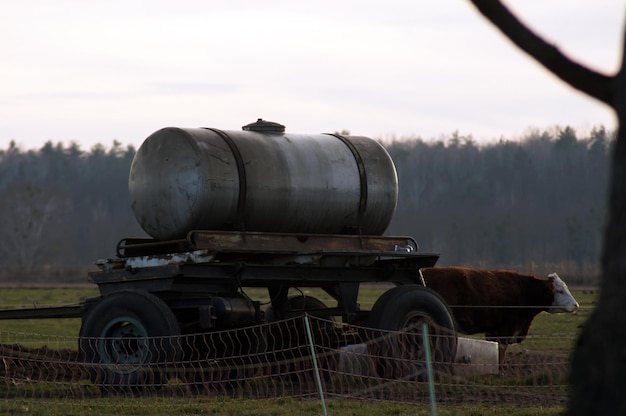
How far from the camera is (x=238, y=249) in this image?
1469 centimetres

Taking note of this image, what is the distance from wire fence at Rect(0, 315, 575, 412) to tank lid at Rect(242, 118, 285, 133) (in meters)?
2.54

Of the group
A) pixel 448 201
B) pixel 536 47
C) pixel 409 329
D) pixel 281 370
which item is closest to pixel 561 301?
pixel 409 329

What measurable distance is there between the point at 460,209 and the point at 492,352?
123 m

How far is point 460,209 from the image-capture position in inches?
5443

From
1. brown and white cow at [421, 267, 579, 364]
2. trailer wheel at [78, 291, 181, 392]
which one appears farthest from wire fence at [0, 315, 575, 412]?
brown and white cow at [421, 267, 579, 364]

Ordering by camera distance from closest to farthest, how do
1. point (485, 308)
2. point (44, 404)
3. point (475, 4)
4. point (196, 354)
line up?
1. point (475, 4)
2. point (44, 404)
3. point (196, 354)
4. point (485, 308)

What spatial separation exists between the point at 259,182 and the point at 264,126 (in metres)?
1.27

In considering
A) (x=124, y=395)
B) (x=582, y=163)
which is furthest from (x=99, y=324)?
(x=582, y=163)

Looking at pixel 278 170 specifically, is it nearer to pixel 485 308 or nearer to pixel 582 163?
Result: pixel 485 308

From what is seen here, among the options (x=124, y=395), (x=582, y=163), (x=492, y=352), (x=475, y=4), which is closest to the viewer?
(x=475, y=4)

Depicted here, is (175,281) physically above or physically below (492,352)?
above

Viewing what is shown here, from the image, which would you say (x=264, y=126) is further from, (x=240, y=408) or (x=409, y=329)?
(x=240, y=408)

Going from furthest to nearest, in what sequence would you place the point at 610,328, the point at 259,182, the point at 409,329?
the point at 409,329 → the point at 259,182 → the point at 610,328

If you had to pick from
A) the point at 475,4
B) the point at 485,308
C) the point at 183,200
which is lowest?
the point at 485,308
